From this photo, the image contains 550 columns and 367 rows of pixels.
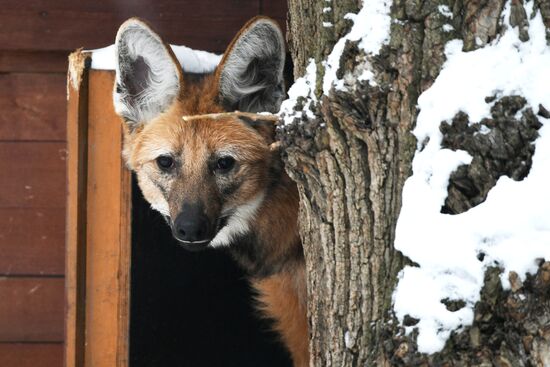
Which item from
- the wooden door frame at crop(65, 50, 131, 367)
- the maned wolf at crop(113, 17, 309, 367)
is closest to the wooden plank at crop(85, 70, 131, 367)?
the wooden door frame at crop(65, 50, 131, 367)

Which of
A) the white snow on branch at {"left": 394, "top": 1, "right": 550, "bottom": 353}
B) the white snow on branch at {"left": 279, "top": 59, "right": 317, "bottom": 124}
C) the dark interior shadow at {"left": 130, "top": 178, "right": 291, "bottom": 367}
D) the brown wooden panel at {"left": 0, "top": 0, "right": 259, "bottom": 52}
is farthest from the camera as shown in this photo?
the brown wooden panel at {"left": 0, "top": 0, "right": 259, "bottom": 52}

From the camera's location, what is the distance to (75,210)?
10.4ft

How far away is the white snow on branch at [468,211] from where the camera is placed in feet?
5.84

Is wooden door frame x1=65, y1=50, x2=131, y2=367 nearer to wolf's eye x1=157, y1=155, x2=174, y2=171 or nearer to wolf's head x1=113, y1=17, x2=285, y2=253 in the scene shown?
wolf's head x1=113, y1=17, x2=285, y2=253

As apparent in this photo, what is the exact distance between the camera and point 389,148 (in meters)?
2.04

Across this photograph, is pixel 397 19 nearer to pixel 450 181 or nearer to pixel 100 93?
pixel 450 181

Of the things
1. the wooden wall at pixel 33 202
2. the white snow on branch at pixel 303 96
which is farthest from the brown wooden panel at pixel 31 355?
the white snow on branch at pixel 303 96

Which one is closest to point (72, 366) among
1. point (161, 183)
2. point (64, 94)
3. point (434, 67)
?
point (161, 183)

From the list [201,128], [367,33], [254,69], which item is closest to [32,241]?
[201,128]

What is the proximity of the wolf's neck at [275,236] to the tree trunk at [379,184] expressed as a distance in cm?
95

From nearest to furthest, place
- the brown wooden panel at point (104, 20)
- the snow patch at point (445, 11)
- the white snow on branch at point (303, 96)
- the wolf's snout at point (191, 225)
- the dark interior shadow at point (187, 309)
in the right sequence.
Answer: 1. the snow patch at point (445, 11)
2. the white snow on branch at point (303, 96)
3. the wolf's snout at point (191, 225)
4. the dark interior shadow at point (187, 309)
5. the brown wooden panel at point (104, 20)

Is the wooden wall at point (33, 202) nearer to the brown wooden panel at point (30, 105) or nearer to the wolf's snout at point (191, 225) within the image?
the brown wooden panel at point (30, 105)

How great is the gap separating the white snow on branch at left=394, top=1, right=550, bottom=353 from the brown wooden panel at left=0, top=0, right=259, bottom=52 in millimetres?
2377

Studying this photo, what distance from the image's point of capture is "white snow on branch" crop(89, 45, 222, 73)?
323cm
